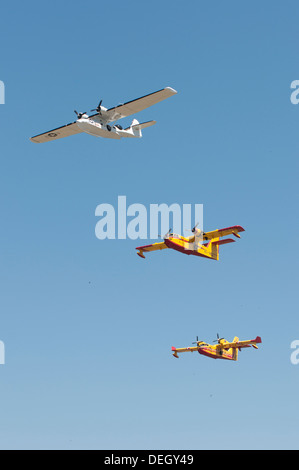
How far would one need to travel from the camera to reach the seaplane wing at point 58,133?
8786 centimetres

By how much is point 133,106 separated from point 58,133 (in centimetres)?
1432

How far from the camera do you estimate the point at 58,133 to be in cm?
9019

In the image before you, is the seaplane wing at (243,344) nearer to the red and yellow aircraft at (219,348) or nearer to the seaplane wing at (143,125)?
the red and yellow aircraft at (219,348)

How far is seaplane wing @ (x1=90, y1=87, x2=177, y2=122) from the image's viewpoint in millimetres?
77250

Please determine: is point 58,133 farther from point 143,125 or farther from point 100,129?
point 100,129

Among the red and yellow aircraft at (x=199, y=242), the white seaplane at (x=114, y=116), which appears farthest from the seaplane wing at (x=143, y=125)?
the red and yellow aircraft at (x=199, y=242)

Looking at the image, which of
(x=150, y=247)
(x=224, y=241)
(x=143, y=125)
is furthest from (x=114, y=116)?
(x=224, y=241)

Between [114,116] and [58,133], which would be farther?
[58,133]

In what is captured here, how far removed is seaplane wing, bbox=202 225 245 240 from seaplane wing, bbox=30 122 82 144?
73.4ft

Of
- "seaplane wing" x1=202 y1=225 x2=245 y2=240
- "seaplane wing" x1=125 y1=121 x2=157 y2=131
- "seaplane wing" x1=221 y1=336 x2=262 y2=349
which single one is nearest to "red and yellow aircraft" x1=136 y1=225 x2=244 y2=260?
"seaplane wing" x1=202 y1=225 x2=245 y2=240

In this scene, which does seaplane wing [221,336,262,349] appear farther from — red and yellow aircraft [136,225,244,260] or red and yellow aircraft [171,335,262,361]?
red and yellow aircraft [136,225,244,260]
